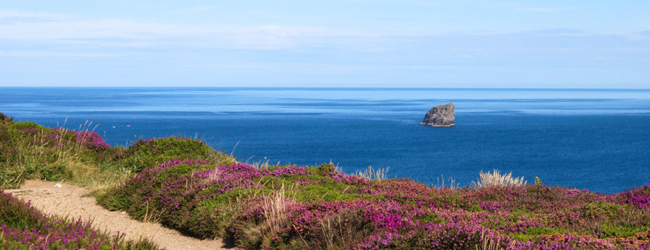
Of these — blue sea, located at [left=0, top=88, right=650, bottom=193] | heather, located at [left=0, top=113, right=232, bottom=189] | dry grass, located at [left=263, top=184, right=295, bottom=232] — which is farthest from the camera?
blue sea, located at [left=0, top=88, right=650, bottom=193]

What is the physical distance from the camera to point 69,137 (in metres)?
16.3

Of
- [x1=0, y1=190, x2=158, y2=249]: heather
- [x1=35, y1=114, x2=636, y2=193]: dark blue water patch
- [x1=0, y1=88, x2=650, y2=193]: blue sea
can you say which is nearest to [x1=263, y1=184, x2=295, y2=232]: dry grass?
[x1=0, y1=190, x2=158, y2=249]: heather

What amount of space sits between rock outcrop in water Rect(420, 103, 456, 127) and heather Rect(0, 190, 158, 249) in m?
152

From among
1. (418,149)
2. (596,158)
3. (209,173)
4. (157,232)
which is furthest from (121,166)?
(596,158)

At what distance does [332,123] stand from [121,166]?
14562 centimetres

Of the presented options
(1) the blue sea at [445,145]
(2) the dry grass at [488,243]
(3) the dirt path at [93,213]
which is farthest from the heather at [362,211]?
(1) the blue sea at [445,145]

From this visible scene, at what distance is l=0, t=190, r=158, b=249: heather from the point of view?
18.7ft

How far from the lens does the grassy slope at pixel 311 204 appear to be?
6.73 m

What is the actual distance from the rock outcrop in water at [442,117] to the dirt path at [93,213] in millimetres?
148091

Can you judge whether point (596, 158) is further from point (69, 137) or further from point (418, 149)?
point (69, 137)

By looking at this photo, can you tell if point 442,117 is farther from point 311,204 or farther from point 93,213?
point 311,204

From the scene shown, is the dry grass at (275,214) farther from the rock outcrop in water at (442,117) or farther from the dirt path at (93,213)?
the rock outcrop in water at (442,117)

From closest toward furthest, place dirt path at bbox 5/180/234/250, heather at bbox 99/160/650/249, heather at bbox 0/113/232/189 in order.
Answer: heather at bbox 99/160/650/249
dirt path at bbox 5/180/234/250
heather at bbox 0/113/232/189

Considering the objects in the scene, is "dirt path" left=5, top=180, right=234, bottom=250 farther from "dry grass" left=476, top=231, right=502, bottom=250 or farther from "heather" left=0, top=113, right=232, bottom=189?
"dry grass" left=476, top=231, right=502, bottom=250
